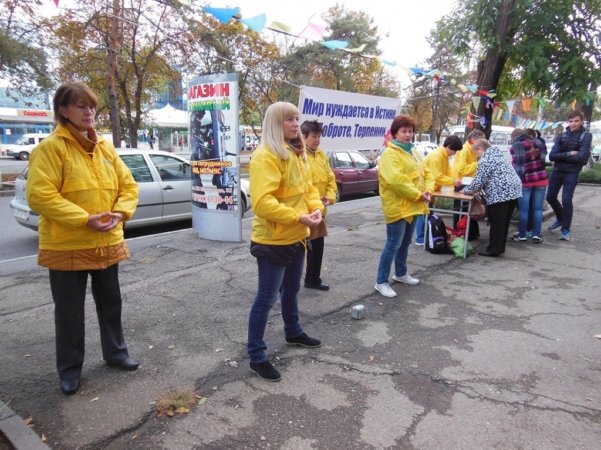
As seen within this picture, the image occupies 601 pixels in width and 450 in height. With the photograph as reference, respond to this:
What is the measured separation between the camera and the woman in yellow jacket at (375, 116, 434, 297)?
4348 millimetres

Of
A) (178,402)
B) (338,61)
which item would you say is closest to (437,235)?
(178,402)

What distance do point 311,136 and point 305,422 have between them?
8.99ft

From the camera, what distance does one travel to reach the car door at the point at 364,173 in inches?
536

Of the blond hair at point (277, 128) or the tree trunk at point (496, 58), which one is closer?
the blond hair at point (277, 128)

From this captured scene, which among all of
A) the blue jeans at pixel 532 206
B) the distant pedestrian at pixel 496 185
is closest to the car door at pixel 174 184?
the distant pedestrian at pixel 496 185

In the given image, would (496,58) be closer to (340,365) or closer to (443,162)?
(443,162)

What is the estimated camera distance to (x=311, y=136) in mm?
4398

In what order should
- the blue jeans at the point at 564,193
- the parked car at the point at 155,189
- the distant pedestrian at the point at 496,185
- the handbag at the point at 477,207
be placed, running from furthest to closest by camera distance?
the parked car at the point at 155,189
the blue jeans at the point at 564,193
the handbag at the point at 477,207
the distant pedestrian at the point at 496,185

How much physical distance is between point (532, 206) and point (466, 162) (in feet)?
4.33

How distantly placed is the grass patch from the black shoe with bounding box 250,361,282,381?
0.41 meters

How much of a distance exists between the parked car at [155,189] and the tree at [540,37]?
4750 mm

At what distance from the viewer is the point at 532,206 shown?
7.00 m

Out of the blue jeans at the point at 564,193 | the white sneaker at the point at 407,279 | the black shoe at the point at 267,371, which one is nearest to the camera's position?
the black shoe at the point at 267,371

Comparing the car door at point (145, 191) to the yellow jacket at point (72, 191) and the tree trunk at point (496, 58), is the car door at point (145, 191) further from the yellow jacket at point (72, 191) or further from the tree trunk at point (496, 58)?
the tree trunk at point (496, 58)
